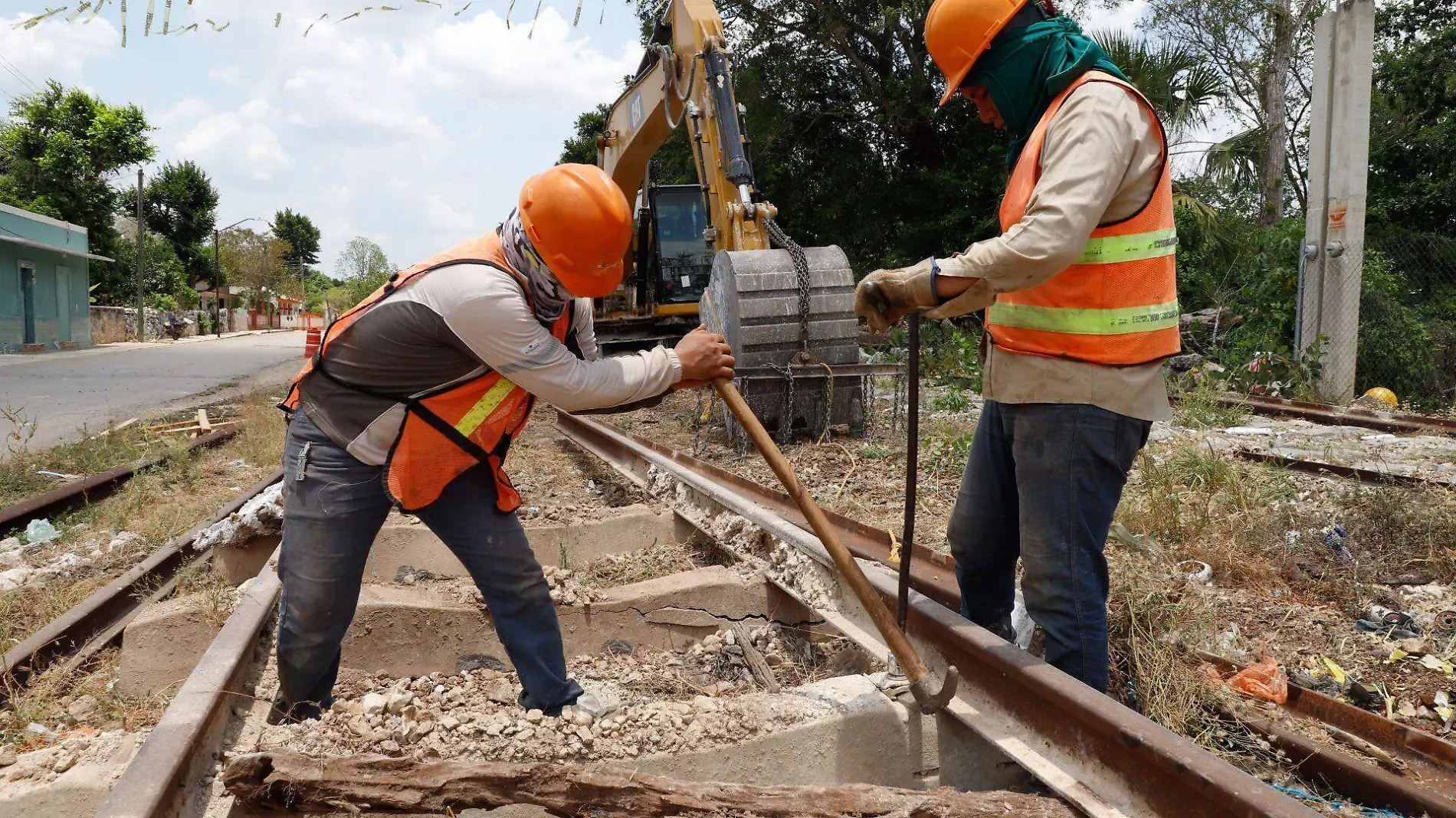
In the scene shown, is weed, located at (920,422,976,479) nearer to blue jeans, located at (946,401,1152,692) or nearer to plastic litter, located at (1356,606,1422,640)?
plastic litter, located at (1356,606,1422,640)

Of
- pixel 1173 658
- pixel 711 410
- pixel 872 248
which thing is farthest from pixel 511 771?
pixel 872 248

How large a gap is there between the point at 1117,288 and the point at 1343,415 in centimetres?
719

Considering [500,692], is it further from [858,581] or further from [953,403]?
[953,403]

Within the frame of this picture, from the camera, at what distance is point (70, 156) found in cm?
3844

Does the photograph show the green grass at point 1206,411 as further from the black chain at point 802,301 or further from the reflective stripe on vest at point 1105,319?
the reflective stripe on vest at point 1105,319

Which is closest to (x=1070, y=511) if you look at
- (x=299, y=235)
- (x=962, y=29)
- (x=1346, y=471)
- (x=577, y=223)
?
(x=962, y=29)

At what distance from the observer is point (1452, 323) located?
454 inches

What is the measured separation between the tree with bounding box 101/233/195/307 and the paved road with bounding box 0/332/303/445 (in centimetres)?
1337

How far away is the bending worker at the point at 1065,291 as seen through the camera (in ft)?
7.48

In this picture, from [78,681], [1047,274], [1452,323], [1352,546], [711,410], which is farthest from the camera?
[1452,323]

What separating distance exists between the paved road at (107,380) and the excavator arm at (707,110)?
6.36 meters

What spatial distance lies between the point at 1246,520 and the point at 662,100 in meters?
6.36

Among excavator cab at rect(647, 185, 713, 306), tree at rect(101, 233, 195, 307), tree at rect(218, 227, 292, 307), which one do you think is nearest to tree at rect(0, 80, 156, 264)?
tree at rect(101, 233, 195, 307)

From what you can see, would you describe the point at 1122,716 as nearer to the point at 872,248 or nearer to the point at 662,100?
the point at 662,100
